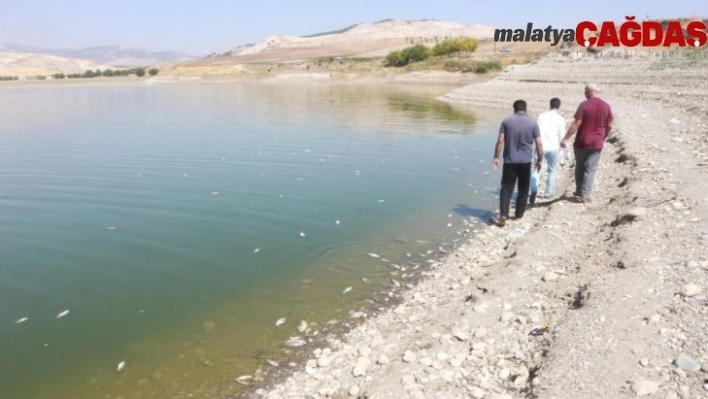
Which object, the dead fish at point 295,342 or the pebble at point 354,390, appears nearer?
the pebble at point 354,390

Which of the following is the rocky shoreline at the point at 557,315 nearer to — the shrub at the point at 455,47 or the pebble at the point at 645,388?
the pebble at the point at 645,388

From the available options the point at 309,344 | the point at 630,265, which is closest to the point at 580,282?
the point at 630,265

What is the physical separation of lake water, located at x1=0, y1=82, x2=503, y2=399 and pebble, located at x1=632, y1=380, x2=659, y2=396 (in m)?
4.13

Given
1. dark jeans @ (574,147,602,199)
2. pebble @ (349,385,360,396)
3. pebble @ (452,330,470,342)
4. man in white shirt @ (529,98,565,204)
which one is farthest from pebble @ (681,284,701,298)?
man in white shirt @ (529,98,565,204)

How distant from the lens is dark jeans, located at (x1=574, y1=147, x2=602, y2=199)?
11039 mm

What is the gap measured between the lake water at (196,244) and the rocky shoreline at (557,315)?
1.05m

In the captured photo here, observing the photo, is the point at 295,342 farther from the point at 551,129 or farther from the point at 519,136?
the point at 551,129

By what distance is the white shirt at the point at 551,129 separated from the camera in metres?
11.5

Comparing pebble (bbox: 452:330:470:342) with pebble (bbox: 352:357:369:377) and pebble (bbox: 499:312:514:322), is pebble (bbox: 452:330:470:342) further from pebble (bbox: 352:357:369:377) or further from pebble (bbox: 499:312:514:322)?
pebble (bbox: 352:357:369:377)

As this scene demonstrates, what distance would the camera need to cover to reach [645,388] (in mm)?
4574

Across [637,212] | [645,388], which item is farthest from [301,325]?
[637,212]

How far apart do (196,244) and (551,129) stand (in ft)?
27.0

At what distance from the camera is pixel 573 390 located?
4805 mm

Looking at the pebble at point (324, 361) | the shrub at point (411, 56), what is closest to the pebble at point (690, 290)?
the pebble at point (324, 361)
